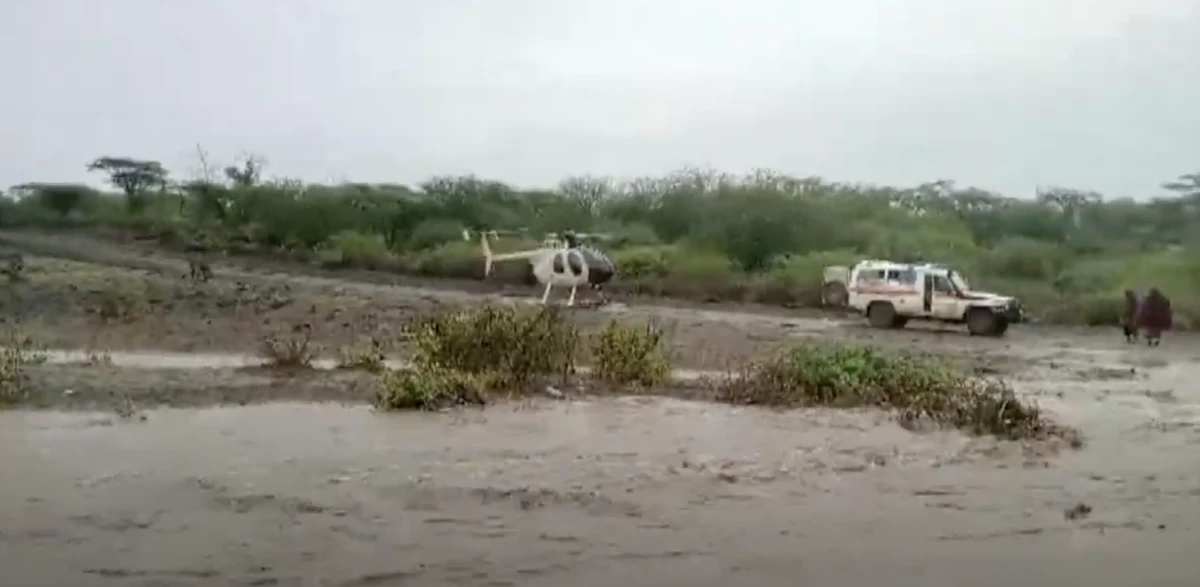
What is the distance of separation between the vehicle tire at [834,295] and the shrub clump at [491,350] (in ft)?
25.2

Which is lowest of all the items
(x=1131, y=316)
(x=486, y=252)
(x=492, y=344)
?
(x=492, y=344)

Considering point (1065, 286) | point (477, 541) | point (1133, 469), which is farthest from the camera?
point (1065, 286)

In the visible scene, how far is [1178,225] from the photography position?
17.2 metres

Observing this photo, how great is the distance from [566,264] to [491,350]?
6931 millimetres

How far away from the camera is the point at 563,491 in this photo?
8305 mm

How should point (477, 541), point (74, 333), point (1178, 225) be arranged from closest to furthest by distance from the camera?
point (477, 541)
point (74, 333)
point (1178, 225)

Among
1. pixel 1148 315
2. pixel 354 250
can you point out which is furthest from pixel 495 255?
pixel 1148 315

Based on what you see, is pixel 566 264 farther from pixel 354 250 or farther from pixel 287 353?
pixel 287 353

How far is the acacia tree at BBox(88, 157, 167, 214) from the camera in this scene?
17.6 metres

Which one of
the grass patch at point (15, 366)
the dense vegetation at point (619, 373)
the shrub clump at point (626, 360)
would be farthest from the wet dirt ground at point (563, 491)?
the shrub clump at point (626, 360)

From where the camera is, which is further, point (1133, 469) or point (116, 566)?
point (1133, 469)

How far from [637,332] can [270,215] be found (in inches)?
334

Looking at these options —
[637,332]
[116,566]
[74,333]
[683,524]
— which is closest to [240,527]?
[116,566]

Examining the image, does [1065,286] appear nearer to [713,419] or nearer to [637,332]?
[637,332]
